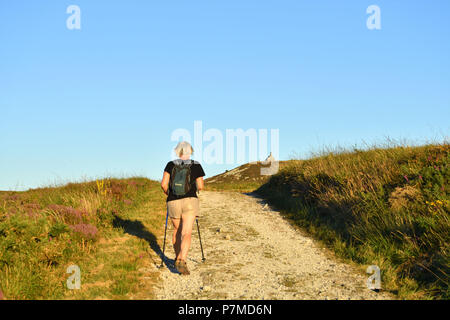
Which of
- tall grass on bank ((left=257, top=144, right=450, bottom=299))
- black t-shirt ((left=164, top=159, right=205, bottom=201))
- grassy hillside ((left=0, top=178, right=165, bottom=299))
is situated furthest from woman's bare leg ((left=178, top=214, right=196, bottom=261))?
tall grass on bank ((left=257, top=144, right=450, bottom=299))

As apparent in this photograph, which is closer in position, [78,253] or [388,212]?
[78,253]

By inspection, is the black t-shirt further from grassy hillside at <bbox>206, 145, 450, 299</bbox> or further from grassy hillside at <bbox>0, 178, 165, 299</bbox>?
grassy hillside at <bbox>206, 145, 450, 299</bbox>

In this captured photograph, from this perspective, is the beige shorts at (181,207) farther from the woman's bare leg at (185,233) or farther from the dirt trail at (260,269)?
the dirt trail at (260,269)

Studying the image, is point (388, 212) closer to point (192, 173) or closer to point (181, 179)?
point (192, 173)

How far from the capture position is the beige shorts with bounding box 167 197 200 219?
745cm

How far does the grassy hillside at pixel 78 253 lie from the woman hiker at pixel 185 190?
96 centimetres

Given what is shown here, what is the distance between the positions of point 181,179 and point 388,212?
246 inches

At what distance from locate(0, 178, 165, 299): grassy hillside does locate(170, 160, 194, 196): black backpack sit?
1.99 meters

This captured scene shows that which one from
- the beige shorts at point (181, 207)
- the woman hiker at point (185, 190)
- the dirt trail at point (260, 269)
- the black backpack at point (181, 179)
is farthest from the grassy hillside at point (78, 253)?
the black backpack at point (181, 179)

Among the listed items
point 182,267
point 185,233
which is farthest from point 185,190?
point 182,267

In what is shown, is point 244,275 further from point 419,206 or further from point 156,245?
point 419,206

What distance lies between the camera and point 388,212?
9688 millimetres

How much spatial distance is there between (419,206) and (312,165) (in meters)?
8.05

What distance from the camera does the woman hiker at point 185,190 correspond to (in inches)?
288
